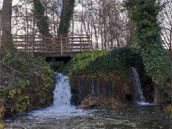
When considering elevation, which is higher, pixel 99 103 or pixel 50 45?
pixel 50 45

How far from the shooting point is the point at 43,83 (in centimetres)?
1206

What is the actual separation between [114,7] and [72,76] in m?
12.1

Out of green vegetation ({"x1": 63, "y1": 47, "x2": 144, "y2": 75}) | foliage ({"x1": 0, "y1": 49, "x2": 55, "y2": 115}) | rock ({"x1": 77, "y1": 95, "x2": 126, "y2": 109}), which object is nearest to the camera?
foliage ({"x1": 0, "y1": 49, "x2": 55, "y2": 115})

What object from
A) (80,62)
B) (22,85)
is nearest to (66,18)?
(80,62)

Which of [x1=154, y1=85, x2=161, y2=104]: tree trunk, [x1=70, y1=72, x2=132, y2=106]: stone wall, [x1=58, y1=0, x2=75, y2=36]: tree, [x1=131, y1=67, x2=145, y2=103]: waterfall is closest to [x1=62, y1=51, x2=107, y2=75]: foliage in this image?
[x1=70, y1=72, x2=132, y2=106]: stone wall

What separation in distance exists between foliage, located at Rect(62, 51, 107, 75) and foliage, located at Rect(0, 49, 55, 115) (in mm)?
1695

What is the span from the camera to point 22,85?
992 cm

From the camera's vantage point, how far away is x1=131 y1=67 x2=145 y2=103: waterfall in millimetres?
13206

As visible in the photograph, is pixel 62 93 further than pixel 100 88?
No

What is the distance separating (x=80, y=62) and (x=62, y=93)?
2897mm

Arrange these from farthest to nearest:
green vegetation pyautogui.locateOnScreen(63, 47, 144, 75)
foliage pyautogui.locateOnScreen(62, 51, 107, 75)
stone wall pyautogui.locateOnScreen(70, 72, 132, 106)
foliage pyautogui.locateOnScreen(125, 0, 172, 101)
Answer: foliage pyautogui.locateOnScreen(62, 51, 107, 75), green vegetation pyautogui.locateOnScreen(63, 47, 144, 75), stone wall pyautogui.locateOnScreen(70, 72, 132, 106), foliage pyautogui.locateOnScreen(125, 0, 172, 101)

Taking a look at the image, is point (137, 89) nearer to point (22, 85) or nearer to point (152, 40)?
point (152, 40)

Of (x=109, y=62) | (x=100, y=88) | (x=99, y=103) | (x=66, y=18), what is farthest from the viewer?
(x=66, y=18)

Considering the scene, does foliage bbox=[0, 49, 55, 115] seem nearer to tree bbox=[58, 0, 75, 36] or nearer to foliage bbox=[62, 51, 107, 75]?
foliage bbox=[62, 51, 107, 75]
